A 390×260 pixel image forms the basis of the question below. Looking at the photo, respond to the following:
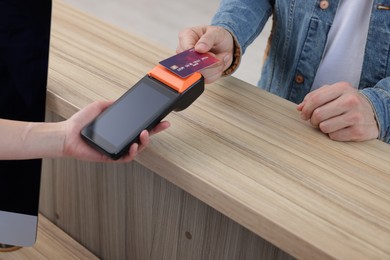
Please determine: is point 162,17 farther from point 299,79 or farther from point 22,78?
point 22,78

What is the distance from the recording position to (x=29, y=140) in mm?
665

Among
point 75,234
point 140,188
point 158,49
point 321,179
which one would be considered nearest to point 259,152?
point 321,179

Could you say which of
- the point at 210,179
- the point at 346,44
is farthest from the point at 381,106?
the point at 210,179

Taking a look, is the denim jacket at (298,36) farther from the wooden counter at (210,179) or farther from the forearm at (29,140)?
the forearm at (29,140)

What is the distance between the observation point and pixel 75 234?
998 millimetres

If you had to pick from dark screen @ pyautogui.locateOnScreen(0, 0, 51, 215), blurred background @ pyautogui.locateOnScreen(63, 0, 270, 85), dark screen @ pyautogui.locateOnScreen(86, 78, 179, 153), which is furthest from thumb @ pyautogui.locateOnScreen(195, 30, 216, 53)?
blurred background @ pyautogui.locateOnScreen(63, 0, 270, 85)

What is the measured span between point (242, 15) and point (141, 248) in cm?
48

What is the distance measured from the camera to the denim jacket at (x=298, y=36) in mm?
909

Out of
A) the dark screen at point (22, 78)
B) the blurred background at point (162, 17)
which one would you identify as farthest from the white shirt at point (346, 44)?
the blurred background at point (162, 17)

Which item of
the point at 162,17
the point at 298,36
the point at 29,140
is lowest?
the point at 162,17

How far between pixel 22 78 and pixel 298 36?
54cm

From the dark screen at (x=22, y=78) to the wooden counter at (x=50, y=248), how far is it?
134mm

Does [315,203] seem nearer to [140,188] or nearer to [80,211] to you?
[140,188]

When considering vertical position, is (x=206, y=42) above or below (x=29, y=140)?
above
